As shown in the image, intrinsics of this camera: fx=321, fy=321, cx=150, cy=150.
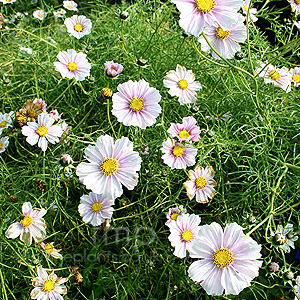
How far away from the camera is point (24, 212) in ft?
3.46

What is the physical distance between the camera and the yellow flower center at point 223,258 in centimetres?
82

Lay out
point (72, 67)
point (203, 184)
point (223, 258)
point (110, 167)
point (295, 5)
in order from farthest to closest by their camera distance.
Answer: point (295, 5)
point (72, 67)
point (203, 184)
point (110, 167)
point (223, 258)

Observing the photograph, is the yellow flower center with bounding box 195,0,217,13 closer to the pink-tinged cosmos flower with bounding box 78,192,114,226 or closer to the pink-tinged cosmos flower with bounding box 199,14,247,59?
the pink-tinged cosmos flower with bounding box 199,14,247,59

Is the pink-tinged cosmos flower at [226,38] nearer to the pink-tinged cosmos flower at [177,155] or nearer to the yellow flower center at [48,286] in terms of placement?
the pink-tinged cosmos flower at [177,155]

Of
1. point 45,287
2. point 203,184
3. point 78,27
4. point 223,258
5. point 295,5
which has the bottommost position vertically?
point 45,287

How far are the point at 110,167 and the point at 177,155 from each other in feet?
0.92

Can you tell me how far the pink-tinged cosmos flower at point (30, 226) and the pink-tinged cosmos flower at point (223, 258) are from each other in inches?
20.1

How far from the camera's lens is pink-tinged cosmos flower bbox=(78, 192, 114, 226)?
3.51ft

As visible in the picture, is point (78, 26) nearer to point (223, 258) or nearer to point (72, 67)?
point (72, 67)

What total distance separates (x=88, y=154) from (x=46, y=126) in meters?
0.30

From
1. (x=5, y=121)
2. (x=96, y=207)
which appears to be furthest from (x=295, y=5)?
(x=5, y=121)

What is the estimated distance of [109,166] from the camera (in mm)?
932

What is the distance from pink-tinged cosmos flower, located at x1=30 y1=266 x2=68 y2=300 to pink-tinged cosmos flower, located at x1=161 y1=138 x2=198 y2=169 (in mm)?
519

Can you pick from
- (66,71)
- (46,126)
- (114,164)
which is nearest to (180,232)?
(114,164)
